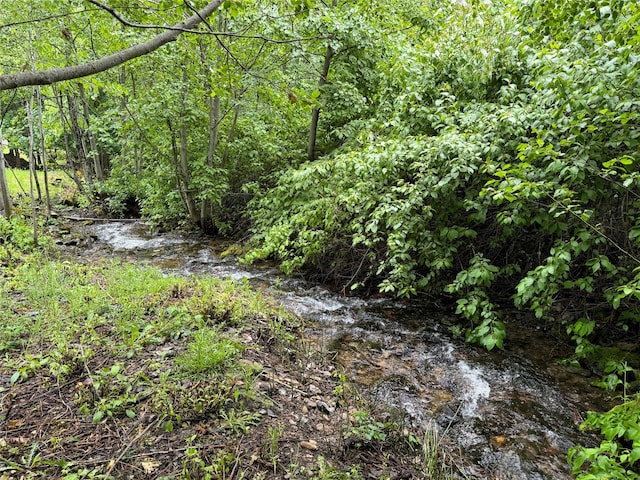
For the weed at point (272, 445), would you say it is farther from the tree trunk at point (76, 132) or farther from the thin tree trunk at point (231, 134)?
the tree trunk at point (76, 132)

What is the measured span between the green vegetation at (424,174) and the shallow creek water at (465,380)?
0.34m

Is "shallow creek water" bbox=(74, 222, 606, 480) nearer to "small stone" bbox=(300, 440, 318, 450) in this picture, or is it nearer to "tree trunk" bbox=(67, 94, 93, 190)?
→ "small stone" bbox=(300, 440, 318, 450)

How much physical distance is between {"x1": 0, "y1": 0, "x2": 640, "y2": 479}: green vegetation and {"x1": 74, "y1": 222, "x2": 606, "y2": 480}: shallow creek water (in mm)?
344

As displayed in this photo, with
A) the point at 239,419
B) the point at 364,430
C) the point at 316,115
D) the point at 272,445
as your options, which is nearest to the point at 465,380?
the point at 364,430

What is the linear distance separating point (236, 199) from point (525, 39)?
339 inches

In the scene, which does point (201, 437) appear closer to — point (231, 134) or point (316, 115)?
point (316, 115)

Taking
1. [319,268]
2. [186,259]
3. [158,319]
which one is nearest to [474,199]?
[319,268]

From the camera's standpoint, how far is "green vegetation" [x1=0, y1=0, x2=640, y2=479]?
10.9ft

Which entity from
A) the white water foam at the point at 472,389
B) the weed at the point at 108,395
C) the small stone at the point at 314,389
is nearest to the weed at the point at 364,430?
the small stone at the point at 314,389

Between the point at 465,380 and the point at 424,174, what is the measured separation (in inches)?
103

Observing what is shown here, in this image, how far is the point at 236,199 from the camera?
1135 centimetres

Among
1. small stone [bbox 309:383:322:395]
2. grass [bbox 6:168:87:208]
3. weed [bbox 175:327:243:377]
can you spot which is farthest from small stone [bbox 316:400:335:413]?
grass [bbox 6:168:87:208]

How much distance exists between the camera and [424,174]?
16.0 feet

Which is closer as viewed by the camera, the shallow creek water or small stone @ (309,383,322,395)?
the shallow creek water
